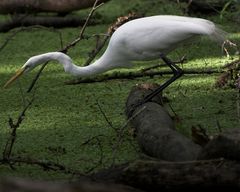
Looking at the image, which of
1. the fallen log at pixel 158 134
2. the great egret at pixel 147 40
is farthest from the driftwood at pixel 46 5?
the fallen log at pixel 158 134

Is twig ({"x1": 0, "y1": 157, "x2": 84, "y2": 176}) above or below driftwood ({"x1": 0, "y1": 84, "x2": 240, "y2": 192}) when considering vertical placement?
below

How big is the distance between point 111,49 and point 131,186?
1457 millimetres

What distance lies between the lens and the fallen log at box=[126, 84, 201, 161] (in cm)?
306

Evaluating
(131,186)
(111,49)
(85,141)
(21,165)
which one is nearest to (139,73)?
(111,49)

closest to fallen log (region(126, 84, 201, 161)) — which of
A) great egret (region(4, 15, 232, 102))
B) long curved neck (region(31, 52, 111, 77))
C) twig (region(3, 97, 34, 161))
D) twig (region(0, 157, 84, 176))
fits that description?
great egret (region(4, 15, 232, 102))

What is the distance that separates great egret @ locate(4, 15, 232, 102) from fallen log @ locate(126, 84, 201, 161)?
0.38 feet

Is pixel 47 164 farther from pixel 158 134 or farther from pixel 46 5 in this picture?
pixel 46 5

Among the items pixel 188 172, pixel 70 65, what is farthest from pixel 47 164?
pixel 70 65

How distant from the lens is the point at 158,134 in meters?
3.34

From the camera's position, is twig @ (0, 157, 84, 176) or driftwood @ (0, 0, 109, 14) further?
driftwood @ (0, 0, 109, 14)

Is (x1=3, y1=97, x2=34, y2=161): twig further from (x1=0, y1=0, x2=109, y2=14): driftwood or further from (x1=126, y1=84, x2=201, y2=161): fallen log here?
(x1=0, y1=0, x2=109, y2=14): driftwood

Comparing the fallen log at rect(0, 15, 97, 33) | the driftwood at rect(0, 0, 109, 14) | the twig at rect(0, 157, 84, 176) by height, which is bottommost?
the twig at rect(0, 157, 84, 176)

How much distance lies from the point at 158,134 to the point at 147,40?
727mm

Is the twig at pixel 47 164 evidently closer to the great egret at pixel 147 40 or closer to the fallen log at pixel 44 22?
the great egret at pixel 147 40
